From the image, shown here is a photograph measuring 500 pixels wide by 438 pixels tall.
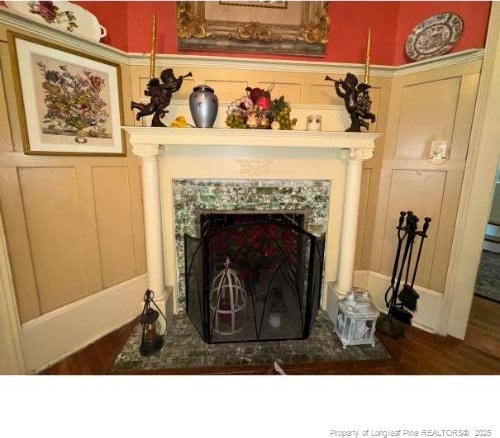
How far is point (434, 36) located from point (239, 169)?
5.67 ft

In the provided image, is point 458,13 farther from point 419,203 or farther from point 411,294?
point 411,294

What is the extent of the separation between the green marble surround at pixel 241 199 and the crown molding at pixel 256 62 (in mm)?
871

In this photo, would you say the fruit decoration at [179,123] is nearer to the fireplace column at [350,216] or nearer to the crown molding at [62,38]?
the crown molding at [62,38]

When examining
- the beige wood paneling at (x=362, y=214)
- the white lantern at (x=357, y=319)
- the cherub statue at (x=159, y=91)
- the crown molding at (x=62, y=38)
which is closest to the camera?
the crown molding at (x=62, y=38)

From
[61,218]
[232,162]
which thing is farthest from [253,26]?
[61,218]

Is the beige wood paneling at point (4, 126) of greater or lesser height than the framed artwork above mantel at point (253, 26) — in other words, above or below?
below

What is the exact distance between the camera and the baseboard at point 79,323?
1.64 m

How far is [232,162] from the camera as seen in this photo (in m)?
1.98

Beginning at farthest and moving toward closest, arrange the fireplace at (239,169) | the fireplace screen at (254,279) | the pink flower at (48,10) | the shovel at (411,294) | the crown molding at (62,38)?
1. the shovel at (411,294)
2. the fireplace screen at (254,279)
3. the fireplace at (239,169)
4. the pink flower at (48,10)
5. the crown molding at (62,38)

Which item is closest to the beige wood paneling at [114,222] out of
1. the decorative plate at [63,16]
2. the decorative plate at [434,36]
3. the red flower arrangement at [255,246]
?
the red flower arrangement at [255,246]

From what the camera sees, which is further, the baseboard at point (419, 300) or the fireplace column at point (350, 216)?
the baseboard at point (419, 300)

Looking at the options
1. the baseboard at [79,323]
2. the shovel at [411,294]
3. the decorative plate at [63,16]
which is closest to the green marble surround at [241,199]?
the baseboard at [79,323]

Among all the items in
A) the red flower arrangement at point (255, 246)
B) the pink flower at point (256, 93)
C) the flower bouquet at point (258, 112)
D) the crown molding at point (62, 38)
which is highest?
the crown molding at point (62, 38)

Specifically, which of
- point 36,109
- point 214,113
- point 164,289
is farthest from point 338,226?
point 36,109
